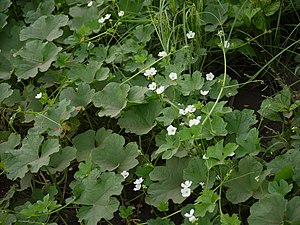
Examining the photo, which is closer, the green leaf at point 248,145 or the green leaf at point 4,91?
the green leaf at point 248,145

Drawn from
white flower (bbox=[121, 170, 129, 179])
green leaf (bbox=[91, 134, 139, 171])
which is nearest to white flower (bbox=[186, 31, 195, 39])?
green leaf (bbox=[91, 134, 139, 171])

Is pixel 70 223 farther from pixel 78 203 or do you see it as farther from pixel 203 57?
pixel 203 57

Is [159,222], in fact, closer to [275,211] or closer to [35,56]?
[275,211]

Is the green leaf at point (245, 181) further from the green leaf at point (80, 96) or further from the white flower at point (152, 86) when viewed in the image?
the green leaf at point (80, 96)

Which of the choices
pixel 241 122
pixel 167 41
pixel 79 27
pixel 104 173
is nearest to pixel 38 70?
pixel 79 27

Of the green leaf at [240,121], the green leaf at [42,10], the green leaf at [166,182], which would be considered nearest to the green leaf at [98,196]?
the green leaf at [166,182]
